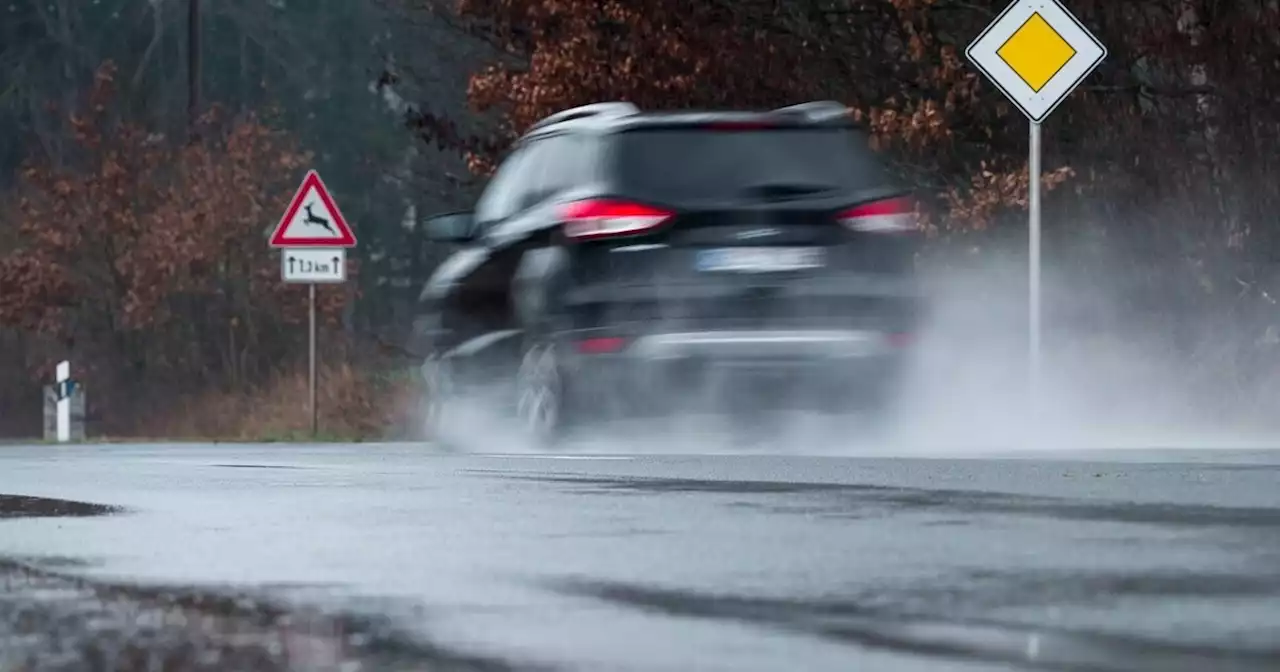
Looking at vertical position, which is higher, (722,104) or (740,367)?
(722,104)

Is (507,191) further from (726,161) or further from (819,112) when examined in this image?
(819,112)

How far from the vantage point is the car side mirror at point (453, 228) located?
18.2 meters

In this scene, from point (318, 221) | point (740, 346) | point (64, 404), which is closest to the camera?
point (740, 346)

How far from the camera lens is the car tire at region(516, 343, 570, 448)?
1658 cm

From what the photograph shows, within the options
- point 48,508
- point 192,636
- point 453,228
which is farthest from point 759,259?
point 192,636

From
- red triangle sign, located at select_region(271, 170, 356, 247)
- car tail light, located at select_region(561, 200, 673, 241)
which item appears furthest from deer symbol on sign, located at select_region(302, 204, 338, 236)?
car tail light, located at select_region(561, 200, 673, 241)

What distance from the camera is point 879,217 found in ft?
53.8

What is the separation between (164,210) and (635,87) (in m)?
18.2

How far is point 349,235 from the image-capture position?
27.6 meters

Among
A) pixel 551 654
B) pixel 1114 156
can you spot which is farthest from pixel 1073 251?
pixel 551 654

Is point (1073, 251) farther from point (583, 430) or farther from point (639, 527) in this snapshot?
point (639, 527)

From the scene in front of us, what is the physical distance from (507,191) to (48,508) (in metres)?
6.08

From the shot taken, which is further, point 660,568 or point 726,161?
point 726,161

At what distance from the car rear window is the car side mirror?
2119 mm
